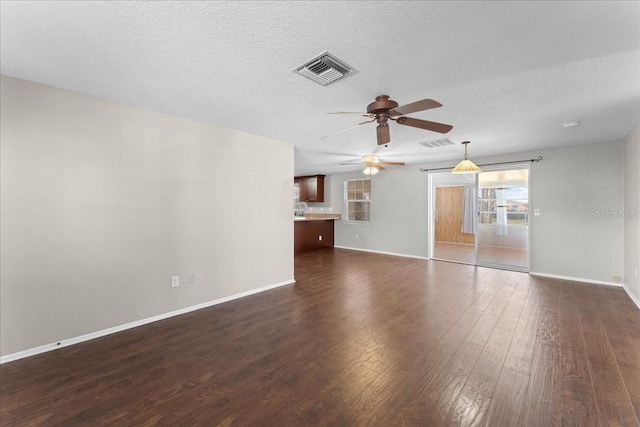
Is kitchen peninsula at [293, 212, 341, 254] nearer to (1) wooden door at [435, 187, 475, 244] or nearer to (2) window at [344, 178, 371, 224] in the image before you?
(2) window at [344, 178, 371, 224]

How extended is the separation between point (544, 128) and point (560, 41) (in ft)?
8.12

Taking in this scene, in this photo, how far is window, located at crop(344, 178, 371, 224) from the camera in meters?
7.88

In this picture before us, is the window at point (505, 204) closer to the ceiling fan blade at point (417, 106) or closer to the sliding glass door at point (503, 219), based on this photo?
the sliding glass door at point (503, 219)

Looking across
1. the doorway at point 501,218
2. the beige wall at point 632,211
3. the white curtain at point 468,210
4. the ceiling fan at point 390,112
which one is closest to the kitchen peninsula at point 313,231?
the doorway at point 501,218

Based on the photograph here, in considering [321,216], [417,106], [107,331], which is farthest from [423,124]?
[321,216]

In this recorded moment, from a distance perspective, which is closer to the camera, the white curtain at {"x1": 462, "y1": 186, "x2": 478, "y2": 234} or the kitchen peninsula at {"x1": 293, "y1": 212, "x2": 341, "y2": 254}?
the kitchen peninsula at {"x1": 293, "y1": 212, "x2": 341, "y2": 254}

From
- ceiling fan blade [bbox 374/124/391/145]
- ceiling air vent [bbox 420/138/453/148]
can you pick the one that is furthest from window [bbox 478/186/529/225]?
ceiling fan blade [bbox 374/124/391/145]

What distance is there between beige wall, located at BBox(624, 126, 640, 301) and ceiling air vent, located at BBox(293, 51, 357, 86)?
163 inches

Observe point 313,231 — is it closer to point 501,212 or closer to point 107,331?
point 501,212

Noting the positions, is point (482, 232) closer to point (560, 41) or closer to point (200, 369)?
point (560, 41)

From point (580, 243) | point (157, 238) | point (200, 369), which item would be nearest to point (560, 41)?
point (200, 369)

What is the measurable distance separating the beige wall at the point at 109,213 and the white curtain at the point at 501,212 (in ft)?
16.2

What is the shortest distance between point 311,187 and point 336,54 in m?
7.09

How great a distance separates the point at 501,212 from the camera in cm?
559
